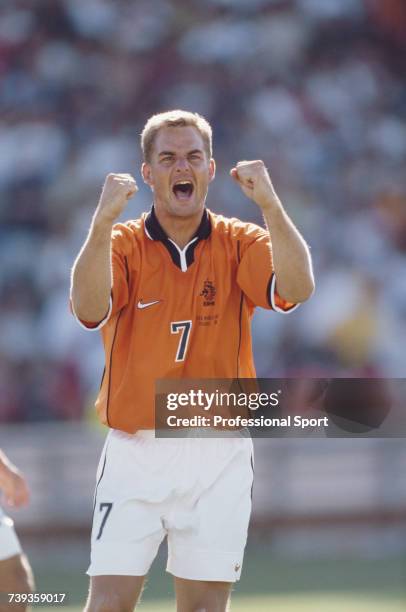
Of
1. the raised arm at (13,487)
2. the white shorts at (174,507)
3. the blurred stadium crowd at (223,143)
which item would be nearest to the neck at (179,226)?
the white shorts at (174,507)

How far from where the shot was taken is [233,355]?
4754 millimetres

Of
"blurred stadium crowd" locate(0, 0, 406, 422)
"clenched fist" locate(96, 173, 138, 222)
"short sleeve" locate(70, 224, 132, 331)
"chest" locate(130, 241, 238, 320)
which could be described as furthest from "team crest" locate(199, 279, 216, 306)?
"blurred stadium crowd" locate(0, 0, 406, 422)

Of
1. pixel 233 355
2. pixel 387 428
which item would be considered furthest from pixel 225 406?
pixel 387 428

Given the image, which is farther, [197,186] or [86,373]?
[86,373]

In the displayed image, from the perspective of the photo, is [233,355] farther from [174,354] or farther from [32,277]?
[32,277]

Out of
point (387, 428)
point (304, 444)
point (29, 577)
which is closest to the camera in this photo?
point (29, 577)

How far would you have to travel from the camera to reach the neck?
488 centimetres

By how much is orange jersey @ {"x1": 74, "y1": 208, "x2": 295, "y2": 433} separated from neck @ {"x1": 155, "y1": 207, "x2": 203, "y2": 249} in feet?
0.07

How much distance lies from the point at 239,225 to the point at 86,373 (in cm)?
610

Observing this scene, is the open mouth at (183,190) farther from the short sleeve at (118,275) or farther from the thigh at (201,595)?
the thigh at (201,595)

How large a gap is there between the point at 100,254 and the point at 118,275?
274mm

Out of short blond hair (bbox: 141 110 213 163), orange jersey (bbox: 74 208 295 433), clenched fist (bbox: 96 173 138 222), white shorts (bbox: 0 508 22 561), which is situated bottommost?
white shorts (bbox: 0 508 22 561)

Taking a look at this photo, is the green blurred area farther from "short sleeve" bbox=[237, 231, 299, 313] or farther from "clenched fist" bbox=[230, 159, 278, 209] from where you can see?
"clenched fist" bbox=[230, 159, 278, 209]

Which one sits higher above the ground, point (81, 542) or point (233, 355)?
point (233, 355)
